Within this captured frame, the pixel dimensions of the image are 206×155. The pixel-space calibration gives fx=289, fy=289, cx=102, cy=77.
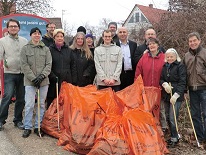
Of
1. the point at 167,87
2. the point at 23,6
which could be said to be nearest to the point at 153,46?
the point at 167,87

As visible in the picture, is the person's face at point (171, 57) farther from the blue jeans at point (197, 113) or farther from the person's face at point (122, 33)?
the person's face at point (122, 33)

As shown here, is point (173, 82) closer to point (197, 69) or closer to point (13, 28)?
point (197, 69)

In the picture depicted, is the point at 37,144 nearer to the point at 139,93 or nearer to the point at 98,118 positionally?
the point at 98,118

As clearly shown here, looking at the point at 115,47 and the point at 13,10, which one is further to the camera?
the point at 13,10

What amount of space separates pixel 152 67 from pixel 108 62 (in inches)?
32.2

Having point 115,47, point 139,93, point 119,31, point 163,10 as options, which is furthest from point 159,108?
point 163,10

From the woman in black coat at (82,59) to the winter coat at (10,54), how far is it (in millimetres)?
1066

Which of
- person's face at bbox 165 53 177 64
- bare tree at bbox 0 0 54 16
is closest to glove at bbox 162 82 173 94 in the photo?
person's face at bbox 165 53 177 64

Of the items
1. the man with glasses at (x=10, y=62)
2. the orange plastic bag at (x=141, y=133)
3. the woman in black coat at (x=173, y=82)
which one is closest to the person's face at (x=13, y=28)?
the man with glasses at (x=10, y=62)

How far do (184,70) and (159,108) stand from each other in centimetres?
77

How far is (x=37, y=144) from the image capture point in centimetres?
474

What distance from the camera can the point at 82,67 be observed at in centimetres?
564

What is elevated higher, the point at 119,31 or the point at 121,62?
the point at 119,31

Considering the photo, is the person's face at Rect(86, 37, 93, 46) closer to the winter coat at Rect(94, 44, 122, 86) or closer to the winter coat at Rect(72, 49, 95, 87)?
the winter coat at Rect(72, 49, 95, 87)
